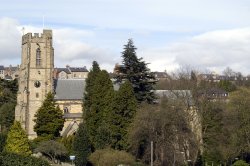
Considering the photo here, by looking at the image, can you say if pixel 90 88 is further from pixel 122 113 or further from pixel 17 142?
pixel 17 142

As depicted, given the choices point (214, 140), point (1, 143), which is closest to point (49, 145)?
point (1, 143)

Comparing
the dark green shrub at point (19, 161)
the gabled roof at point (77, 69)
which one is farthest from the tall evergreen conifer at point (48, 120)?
the gabled roof at point (77, 69)

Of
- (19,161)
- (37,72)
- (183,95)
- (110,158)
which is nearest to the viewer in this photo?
(19,161)

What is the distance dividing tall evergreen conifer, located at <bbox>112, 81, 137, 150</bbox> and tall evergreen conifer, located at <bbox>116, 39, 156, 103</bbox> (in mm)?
3655

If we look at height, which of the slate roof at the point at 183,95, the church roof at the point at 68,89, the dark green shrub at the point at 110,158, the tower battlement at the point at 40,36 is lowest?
the dark green shrub at the point at 110,158

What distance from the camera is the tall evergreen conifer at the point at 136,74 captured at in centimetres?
6612

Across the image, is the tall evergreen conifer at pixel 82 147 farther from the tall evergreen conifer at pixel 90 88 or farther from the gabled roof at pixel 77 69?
the gabled roof at pixel 77 69

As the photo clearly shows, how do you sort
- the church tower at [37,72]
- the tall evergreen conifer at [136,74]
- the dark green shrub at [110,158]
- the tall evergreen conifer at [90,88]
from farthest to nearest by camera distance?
the church tower at [37,72] → the tall evergreen conifer at [90,88] → the tall evergreen conifer at [136,74] → the dark green shrub at [110,158]

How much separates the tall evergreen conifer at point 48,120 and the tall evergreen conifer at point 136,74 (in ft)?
31.0

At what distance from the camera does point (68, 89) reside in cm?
8275

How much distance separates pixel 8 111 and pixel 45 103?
17.6 meters

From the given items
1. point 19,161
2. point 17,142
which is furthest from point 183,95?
point 19,161

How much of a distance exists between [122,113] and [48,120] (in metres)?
12.0

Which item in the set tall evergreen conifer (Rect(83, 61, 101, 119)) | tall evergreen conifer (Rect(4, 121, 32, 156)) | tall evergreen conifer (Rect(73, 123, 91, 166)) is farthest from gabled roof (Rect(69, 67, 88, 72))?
tall evergreen conifer (Rect(73, 123, 91, 166))
